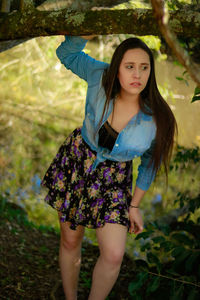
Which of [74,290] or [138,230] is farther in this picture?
[74,290]

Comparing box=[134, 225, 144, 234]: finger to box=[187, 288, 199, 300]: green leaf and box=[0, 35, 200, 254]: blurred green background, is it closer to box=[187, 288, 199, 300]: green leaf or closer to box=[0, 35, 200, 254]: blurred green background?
box=[187, 288, 199, 300]: green leaf

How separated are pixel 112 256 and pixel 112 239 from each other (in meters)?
0.08

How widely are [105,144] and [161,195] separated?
394 centimetres

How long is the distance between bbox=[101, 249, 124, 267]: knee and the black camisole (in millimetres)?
533

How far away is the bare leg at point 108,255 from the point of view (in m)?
2.10

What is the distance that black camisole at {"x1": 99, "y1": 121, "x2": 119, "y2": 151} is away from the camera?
7.41ft

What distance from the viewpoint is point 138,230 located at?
231 centimetres

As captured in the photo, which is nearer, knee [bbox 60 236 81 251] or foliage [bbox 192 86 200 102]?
foliage [bbox 192 86 200 102]

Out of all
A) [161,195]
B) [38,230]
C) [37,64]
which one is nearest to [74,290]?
[38,230]

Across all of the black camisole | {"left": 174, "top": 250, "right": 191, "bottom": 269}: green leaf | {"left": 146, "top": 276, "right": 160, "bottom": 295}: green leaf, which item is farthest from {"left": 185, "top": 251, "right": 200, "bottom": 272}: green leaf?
the black camisole

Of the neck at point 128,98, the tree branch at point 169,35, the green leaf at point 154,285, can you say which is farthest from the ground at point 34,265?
the tree branch at point 169,35

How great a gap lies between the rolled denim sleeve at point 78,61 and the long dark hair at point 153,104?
0.07 metres

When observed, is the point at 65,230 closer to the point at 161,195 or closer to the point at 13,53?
the point at 161,195

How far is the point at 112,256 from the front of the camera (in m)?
2.10
